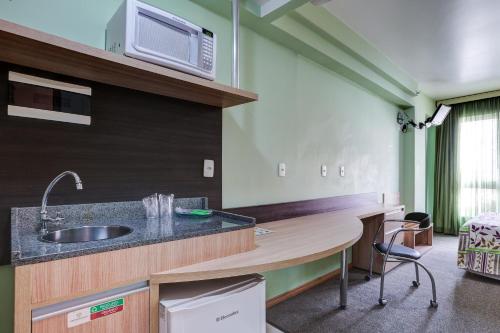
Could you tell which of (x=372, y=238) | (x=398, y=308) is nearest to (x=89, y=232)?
(x=398, y=308)

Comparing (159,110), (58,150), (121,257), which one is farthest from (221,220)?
(58,150)

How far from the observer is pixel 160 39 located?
1298 mm

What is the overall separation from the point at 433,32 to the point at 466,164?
10.7 feet

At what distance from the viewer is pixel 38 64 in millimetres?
1188

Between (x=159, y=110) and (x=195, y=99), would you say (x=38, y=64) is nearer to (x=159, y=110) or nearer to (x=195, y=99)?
(x=159, y=110)

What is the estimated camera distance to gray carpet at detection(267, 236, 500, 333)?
79.2 inches

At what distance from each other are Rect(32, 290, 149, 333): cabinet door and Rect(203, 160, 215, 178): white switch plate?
92 cm

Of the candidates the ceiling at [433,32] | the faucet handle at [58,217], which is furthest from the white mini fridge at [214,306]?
the ceiling at [433,32]

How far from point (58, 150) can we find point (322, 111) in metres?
2.36

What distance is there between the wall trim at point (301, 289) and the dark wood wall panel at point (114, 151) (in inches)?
40.0

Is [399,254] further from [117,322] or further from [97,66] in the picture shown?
[97,66]

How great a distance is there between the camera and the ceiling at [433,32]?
7.48 ft

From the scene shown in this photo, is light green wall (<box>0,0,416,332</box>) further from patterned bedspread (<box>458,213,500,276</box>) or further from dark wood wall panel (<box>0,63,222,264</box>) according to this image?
patterned bedspread (<box>458,213,500,276</box>)

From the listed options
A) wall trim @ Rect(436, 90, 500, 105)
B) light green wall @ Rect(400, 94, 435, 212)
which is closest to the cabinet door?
light green wall @ Rect(400, 94, 435, 212)
